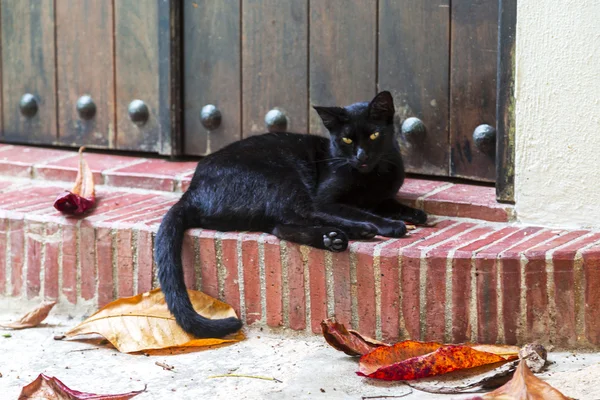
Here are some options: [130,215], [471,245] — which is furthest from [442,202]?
[130,215]

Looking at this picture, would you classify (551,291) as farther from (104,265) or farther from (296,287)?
(104,265)

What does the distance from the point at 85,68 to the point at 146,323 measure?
130 centimetres

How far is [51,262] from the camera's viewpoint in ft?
9.59

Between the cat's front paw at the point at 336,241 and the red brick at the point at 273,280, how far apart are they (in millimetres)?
168

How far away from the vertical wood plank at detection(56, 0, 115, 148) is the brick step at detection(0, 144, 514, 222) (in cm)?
8

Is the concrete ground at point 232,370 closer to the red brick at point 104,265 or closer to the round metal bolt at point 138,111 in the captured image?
the red brick at point 104,265

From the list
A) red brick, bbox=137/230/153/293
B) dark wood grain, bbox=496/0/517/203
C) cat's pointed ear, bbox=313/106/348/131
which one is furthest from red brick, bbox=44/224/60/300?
dark wood grain, bbox=496/0/517/203

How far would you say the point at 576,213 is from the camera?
2514 mm

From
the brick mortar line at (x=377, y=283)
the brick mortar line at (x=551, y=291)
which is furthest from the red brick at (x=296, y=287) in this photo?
the brick mortar line at (x=551, y=291)

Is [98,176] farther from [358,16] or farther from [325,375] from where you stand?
[325,375]

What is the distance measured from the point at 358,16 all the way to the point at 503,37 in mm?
562

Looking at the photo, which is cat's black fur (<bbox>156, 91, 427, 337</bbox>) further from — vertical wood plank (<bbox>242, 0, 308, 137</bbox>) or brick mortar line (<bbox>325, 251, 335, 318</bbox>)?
vertical wood plank (<bbox>242, 0, 308, 137</bbox>)

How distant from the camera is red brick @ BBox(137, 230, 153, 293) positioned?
2.76 meters

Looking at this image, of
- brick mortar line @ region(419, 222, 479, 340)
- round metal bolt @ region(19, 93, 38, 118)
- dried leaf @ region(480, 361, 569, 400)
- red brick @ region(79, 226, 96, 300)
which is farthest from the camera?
round metal bolt @ region(19, 93, 38, 118)
